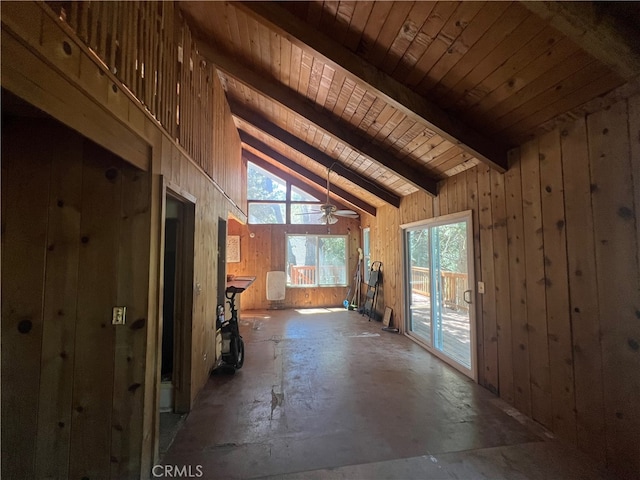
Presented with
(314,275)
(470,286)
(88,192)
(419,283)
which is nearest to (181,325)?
(88,192)

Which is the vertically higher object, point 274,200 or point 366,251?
point 274,200

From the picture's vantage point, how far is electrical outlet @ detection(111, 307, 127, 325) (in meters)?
1.65

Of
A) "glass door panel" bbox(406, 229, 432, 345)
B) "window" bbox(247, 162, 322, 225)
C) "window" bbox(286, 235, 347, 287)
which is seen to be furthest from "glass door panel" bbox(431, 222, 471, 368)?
"window" bbox(247, 162, 322, 225)

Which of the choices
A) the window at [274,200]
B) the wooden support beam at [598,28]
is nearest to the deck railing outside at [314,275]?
the window at [274,200]

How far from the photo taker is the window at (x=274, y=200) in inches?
296

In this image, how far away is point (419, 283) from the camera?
15.4 ft

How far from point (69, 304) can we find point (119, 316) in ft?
0.89

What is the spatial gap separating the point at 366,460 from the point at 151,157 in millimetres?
2577

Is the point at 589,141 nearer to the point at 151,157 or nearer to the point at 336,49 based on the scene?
the point at 336,49

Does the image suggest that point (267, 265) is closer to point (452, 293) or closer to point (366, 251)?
point (366, 251)

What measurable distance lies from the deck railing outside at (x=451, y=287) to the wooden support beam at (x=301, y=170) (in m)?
2.38

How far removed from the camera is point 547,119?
2.15m

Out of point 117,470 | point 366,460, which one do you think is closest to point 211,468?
point 117,470

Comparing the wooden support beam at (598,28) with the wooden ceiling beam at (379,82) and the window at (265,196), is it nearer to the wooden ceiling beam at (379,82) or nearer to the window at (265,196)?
the wooden ceiling beam at (379,82)
